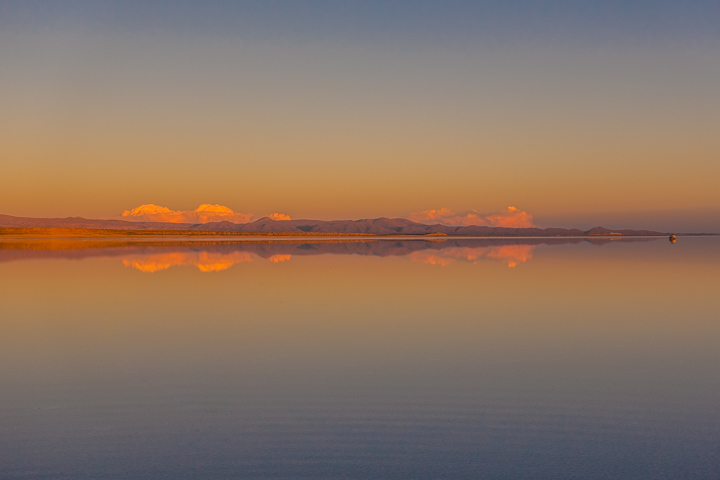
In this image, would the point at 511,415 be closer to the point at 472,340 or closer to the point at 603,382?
the point at 603,382

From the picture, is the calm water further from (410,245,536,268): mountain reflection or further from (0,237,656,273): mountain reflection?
(410,245,536,268): mountain reflection

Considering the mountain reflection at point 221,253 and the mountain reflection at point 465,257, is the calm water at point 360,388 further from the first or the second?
the mountain reflection at point 465,257

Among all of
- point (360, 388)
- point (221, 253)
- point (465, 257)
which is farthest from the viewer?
point (221, 253)

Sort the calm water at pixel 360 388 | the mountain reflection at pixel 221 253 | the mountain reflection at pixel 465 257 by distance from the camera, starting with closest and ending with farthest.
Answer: the calm water at pixel 360 388
the mountain reflection at pixel 221 253
the mountain reflection at pixel 465 257

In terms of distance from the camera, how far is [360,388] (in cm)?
820

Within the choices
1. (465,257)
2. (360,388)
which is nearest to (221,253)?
(465,257)

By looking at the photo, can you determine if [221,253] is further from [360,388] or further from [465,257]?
[360,388]

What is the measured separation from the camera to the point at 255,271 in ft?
89.2

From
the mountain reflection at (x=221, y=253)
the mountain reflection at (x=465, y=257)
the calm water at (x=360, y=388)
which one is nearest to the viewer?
the calm water at (x=360, y=388)

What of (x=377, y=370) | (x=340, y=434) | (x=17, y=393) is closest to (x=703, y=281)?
(x=377, y=370)

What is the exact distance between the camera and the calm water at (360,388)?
19.4ft

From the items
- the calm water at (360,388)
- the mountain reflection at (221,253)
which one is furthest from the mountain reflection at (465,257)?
the calm water at (360,388)

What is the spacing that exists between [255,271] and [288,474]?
2195 cm

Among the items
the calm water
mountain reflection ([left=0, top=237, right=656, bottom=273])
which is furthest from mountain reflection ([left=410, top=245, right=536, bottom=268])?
the calm water
